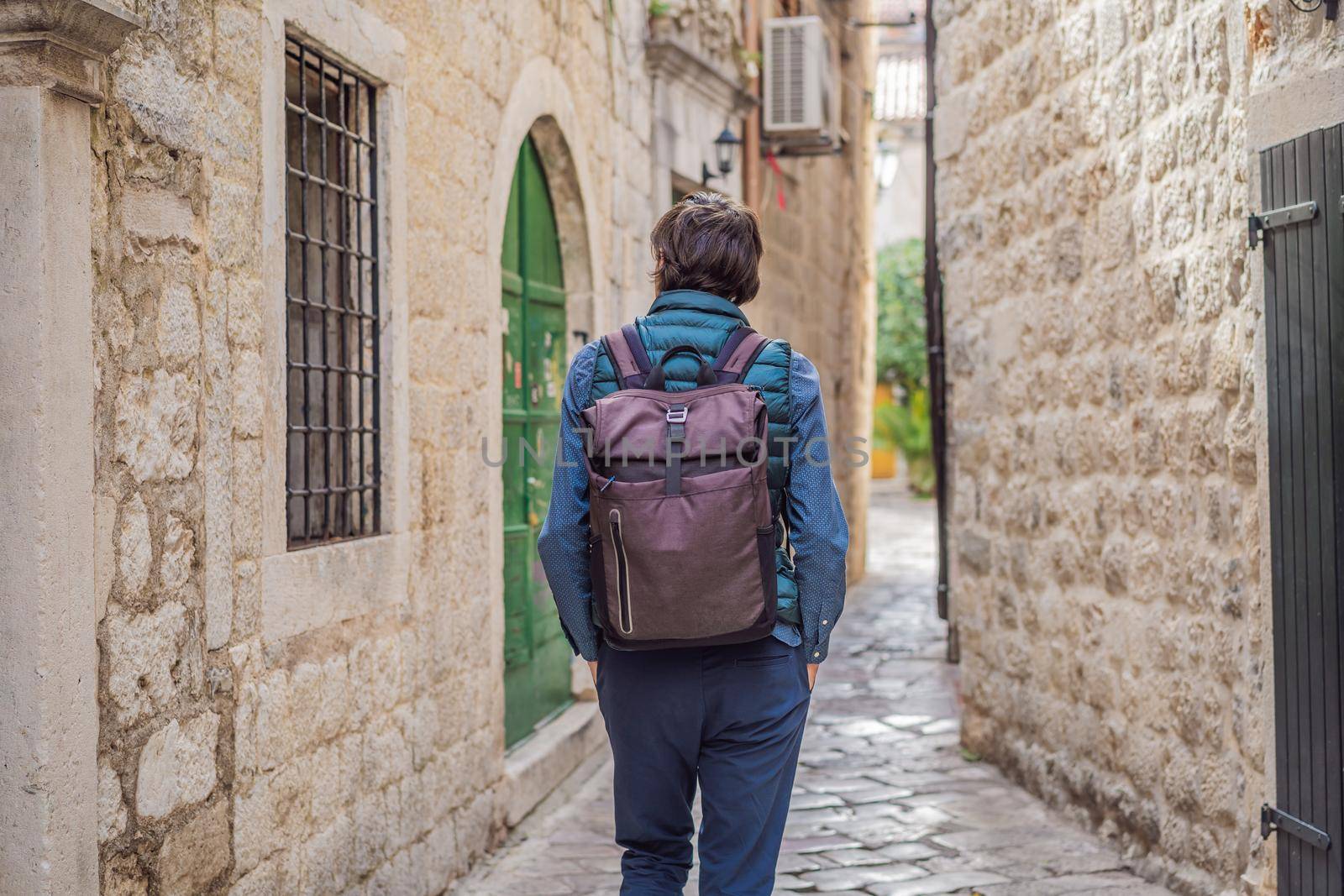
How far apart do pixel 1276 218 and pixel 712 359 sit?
68.4 inches

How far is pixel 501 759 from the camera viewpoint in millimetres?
5246

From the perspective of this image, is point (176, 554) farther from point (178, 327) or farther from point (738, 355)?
point (738, 355)

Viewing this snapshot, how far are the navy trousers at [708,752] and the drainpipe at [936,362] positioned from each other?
6322mm

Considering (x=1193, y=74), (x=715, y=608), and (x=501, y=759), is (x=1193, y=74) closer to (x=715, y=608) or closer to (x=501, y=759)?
(x=715, y=608)

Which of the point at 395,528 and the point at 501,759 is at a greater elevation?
the point at 395,528

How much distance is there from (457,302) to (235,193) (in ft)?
5.30

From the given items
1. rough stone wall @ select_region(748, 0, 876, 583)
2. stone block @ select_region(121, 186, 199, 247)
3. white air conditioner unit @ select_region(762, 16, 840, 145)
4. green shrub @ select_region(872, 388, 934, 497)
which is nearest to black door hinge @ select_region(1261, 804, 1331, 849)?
stone block @ select_region(121, 186, 199, 247)

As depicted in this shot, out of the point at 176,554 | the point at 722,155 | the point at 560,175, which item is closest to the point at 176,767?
the point at 176,554

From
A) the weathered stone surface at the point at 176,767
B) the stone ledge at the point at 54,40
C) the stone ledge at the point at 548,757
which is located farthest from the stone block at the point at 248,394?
the stone ledge at the point at 548,757

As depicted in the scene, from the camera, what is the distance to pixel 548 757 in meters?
5.78

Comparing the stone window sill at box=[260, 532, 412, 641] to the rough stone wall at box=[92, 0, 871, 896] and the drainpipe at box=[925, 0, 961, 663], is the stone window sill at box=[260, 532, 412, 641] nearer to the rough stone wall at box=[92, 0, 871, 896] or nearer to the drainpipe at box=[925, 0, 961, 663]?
the rough stone wall at box=[92, 0, 871, 896]

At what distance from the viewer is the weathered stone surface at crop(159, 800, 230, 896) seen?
293 cm

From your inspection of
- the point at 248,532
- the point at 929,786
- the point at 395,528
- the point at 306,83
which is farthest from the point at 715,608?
the point at 929,786

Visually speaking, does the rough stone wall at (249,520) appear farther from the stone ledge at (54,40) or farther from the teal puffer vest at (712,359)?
the teal puffer vest at (712,359)
